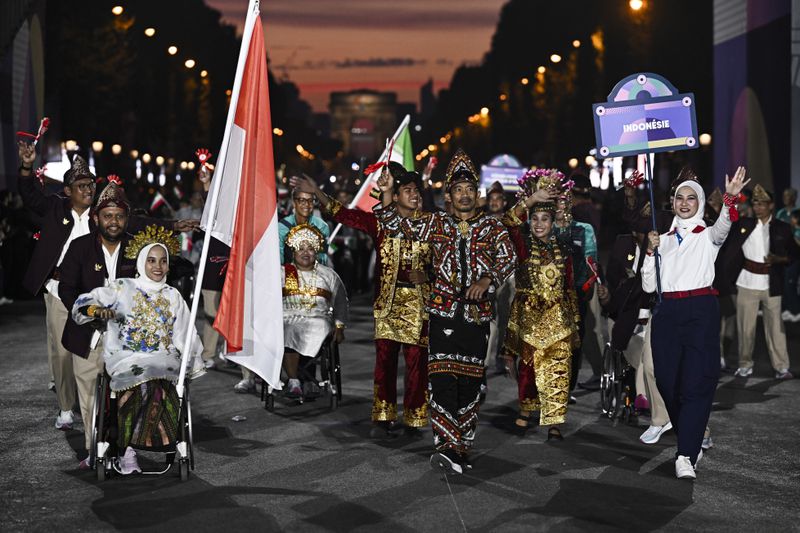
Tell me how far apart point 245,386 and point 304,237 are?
179cm

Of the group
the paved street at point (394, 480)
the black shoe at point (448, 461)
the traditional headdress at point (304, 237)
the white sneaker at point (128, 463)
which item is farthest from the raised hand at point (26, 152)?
the black shoe at point (448, 461)

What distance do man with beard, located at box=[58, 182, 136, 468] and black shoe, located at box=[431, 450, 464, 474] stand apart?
2433mm

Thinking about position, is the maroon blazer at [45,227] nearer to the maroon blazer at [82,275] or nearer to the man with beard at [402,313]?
the maroon blazer at [82,275]

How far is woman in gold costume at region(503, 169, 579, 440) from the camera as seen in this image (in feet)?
35.1

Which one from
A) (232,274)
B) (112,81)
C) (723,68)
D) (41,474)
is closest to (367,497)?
(232,274)

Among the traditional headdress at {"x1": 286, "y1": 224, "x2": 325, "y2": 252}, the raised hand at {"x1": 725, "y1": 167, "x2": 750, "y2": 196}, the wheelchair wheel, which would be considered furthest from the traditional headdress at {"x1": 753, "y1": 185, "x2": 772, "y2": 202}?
the raised hand at {"x1": 725, "y1": 167, "x2": 750, "y2": 196}

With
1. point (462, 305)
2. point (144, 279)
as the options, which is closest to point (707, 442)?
point (462, 305)

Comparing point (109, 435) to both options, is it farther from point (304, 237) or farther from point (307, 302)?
point (304, 237)

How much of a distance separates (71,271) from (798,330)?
12876 millimetres

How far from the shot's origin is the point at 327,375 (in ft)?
40.5

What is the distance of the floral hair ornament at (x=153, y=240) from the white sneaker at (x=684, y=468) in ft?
11.8

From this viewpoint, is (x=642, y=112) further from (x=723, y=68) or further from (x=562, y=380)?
(x=723, y=68)

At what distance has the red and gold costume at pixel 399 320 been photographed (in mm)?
10727

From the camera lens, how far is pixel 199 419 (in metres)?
11.6
